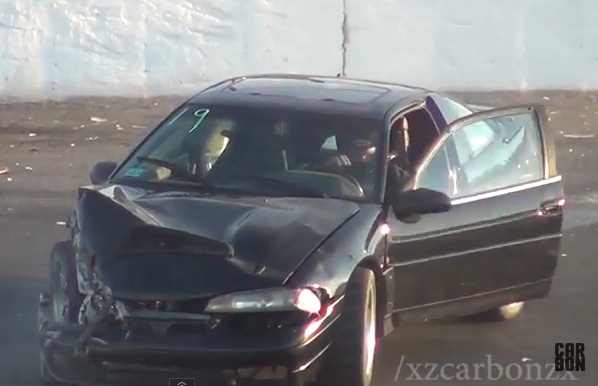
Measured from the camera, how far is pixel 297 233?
6316mm

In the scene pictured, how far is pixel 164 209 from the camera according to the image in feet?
21.5

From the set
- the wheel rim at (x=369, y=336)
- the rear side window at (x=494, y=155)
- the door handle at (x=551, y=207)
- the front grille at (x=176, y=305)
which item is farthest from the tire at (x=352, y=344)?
the door handle at (x=551, y=207)

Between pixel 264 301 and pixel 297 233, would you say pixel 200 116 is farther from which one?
pixel 264 301

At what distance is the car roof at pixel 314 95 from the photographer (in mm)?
7512

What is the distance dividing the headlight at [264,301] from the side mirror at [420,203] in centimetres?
117

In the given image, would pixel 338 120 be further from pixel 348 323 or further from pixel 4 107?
pixel 4 107

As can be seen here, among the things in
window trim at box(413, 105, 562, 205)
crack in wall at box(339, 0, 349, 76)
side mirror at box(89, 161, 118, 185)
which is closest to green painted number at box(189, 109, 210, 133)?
side mirror at box(89, 161, 118, 185)

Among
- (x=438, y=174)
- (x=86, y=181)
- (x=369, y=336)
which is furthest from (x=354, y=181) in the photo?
(x=86, y=181)

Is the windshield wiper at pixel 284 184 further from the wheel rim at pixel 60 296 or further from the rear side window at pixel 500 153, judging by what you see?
the wheel rim at pixel 60 296

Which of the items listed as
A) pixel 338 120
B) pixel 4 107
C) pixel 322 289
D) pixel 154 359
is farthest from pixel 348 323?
pixel 4 107

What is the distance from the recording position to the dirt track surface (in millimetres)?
7512

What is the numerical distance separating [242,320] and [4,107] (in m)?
11.8

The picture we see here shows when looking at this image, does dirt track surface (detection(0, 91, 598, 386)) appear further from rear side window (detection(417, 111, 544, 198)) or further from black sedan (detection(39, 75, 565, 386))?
rear side window (detection(417, 111, 544, 198))

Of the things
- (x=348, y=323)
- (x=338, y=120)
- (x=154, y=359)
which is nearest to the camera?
(x=154, y=359)
